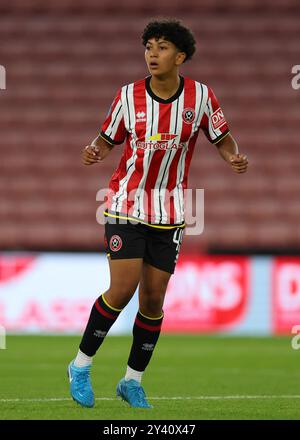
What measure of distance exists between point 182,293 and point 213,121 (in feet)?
22.6

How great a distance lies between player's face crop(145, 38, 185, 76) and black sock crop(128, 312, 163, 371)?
4.19 feet

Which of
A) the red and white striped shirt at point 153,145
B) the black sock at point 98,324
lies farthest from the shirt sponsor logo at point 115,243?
the black sock at point 98,324

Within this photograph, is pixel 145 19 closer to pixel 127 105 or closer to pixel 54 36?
pixel 54 36

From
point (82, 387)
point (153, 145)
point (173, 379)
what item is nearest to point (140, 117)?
point (153, 145)

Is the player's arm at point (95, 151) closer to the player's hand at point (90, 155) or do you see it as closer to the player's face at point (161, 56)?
the player's hand at point (90, 155)

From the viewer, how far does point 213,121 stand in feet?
18.9

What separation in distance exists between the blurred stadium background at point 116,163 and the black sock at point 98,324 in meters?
6.74

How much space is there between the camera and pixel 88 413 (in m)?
5.24

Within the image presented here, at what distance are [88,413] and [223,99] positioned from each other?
458 inches

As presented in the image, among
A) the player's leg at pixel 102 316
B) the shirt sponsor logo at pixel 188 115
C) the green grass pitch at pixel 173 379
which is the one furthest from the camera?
the shirt sponsor logo at pixel 188 115

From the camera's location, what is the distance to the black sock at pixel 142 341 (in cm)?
575

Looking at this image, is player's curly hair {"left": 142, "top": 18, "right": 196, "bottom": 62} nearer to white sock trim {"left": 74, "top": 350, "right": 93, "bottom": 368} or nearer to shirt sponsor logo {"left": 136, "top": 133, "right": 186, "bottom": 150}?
shirt sponsor logo {"left": 136, "top": 133, "right": 186, "bottom": 150}

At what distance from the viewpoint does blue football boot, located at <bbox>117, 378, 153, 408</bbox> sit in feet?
18.4
